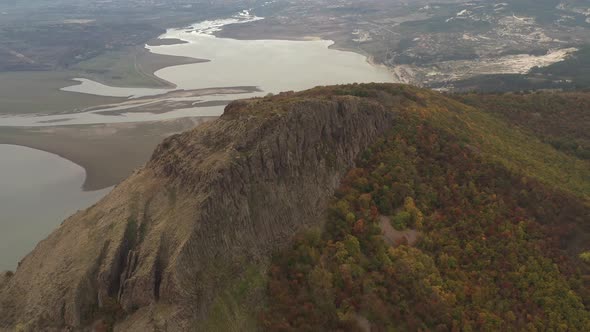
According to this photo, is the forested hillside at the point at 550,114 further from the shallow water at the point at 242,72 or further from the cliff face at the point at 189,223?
the shallow water at the point at 242,72

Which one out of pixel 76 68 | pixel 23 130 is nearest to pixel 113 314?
pixel 23 130

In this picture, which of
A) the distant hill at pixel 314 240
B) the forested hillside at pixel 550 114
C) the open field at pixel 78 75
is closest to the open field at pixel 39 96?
the open field at pixel 78 75

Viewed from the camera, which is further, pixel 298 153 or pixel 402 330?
pixel 298 153

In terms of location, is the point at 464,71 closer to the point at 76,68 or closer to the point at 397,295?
the point at 397,295

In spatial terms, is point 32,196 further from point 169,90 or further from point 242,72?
point 242,72

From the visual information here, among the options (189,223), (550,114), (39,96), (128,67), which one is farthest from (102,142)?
(550,114)

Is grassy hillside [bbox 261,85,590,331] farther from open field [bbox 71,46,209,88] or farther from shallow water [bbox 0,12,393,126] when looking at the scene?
open field [bbox 71,46,209,88]
